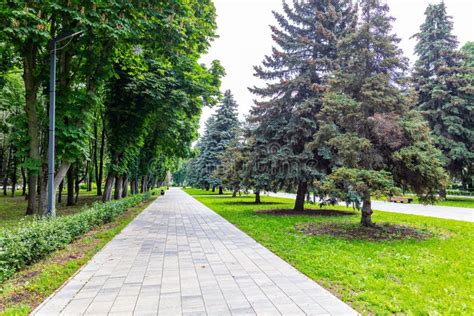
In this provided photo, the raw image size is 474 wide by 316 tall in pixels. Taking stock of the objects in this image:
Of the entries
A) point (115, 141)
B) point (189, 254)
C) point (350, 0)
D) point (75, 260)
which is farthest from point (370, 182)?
point (115, 141)

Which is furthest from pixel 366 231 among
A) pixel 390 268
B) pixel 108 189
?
pixel 108 189

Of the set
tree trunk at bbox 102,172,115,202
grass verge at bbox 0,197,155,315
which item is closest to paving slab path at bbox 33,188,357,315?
grass verge at bbox 0,197,155,315

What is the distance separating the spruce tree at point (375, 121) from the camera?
8414 millimetres

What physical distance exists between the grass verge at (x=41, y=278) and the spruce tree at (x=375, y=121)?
6.25m

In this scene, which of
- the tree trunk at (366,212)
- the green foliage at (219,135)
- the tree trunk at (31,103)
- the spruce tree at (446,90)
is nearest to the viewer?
the tree trunk at (31,103)

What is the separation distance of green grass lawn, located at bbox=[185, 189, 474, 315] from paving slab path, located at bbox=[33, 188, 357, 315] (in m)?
0.41

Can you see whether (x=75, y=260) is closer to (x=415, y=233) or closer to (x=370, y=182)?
(x=370, y=182)

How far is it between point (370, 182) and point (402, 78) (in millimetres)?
3676

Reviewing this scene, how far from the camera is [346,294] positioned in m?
4.20

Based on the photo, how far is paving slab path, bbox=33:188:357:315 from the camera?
12.1 ft

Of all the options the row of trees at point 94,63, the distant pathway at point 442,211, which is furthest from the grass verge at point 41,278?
the distant pathway at point 442,211

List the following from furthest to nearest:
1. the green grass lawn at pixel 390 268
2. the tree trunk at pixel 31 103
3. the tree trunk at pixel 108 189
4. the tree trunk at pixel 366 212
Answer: the tree trunk at pixel 108 189
the tree trunk at pixel 366 212
the tree trunk at pixel 31 103
the green grass lawn at pixel 390 268

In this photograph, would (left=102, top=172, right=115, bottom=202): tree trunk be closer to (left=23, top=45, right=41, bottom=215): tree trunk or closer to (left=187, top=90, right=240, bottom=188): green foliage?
(left=23, top=45, right=41, bottom=215): tree trunk

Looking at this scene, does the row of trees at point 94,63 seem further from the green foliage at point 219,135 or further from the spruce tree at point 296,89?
the green foliage at point 219,135
